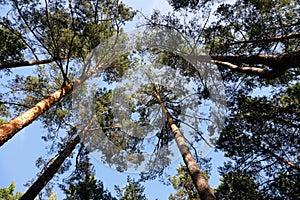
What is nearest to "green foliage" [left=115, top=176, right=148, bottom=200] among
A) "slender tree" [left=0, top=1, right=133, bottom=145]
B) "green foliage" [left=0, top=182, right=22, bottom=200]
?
"slender tree" [left=0, top=1, right=133, bottom=145]

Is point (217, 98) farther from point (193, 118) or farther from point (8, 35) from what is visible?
point (8, 35)

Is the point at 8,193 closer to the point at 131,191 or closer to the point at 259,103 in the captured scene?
the point at 131,191

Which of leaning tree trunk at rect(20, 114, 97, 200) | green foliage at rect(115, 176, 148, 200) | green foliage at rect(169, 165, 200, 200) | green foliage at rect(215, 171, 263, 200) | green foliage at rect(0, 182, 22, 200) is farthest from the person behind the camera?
green foliage at rect(0, 182, 22, 200)

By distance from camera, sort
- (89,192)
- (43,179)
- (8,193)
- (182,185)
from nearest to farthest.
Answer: (43,179), (89,192), (182,185), (8,193)

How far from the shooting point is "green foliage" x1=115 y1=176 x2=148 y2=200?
8.45 meters

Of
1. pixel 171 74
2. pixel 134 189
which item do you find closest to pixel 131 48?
pixel 171 74

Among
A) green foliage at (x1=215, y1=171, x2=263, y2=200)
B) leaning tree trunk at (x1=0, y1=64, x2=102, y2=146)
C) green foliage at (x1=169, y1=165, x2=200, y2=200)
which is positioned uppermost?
green foliage at (x1=169, y1=165, x2=200, y2=200)

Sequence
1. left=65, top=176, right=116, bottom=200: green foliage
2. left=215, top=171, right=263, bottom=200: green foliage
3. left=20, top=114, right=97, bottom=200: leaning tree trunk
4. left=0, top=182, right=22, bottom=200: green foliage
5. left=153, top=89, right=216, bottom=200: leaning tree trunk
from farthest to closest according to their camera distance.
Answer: left=0, top=182, right=22, bottom=200: green foliage
left=65, top=176, right=116, bottom=200: green foliage
left=215, top=171, right=263, bottom=200: green foliage
left=20, top=114, right=97, bottom=200: leaning tree trunk
left=153, top=89, right=216, bottom=200: leaning tree trunk

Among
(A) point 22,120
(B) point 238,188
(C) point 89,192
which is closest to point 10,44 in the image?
(A) point 22,120

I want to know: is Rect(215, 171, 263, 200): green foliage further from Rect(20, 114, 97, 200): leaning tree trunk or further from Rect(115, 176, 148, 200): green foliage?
Rect(20, 114, 97, 200): leaning tree trunk

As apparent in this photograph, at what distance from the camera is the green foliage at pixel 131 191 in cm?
845

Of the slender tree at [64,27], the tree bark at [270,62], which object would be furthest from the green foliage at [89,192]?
the tree bark at [270,62]

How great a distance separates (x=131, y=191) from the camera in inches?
336

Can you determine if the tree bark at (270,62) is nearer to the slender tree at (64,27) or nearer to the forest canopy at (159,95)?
the forest canopy at (159,95)
